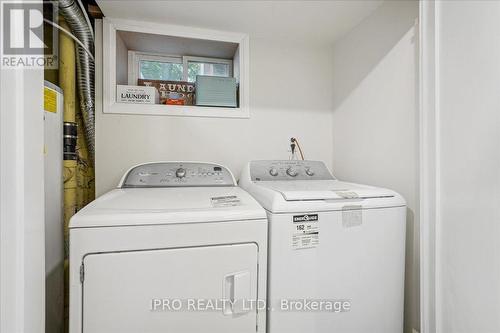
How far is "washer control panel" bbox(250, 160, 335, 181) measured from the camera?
1730 millimetres

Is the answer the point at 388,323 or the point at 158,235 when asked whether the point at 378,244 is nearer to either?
the point at 388,323

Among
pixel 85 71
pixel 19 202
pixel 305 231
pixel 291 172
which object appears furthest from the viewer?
pixel 291 172

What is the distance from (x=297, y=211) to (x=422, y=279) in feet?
2.13

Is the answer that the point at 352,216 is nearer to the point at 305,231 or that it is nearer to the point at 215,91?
the point at 305,231

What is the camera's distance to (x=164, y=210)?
99 cm

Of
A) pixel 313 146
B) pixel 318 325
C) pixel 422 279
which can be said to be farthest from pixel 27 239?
pixel 313 146

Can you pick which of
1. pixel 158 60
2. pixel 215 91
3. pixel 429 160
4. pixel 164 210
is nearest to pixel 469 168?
pixel 429 160

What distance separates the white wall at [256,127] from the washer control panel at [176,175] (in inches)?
10.7

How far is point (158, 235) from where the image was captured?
37.5 inches

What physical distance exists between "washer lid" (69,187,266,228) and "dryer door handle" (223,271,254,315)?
0.24 m

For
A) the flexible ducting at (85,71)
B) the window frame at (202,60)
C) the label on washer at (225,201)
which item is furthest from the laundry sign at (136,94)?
the label on washer at (225,201)

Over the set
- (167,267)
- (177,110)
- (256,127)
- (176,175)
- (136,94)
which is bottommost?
(167,267)

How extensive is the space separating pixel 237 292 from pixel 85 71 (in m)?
1.62

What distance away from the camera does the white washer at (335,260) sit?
42.9 inches
